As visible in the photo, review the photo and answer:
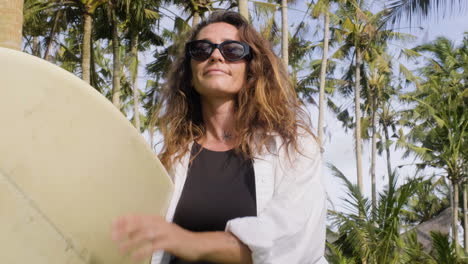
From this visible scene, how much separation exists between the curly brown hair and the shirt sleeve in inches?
3.4

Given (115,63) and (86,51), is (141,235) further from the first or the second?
(115,63)

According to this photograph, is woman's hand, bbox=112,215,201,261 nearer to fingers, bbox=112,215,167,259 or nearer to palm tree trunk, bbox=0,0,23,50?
fingers, bbox=112,215,167,259

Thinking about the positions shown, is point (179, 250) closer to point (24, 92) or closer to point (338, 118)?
point (24, 92)

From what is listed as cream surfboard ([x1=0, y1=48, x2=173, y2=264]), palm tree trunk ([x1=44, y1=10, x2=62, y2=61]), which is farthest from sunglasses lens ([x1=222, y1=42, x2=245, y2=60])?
palm tree trunk ([x1=44, y1=10, x2=62, y2=61])

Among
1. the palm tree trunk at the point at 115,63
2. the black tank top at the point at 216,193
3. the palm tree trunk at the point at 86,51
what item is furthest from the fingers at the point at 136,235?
the palm tree trunk at the point at 115,63

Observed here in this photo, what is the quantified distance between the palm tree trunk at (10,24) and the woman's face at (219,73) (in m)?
1.93

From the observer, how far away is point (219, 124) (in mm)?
1616

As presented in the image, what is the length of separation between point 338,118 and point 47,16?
82.6 feet

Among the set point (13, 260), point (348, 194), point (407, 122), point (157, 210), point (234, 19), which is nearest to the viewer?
point (13, 260)

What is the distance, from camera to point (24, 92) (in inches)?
40.5

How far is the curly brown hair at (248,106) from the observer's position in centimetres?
147

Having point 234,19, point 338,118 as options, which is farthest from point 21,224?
point 338,118

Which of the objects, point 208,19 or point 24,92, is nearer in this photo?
point 24,92

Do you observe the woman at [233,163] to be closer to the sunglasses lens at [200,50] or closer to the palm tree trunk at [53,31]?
the sunglasses lens at [200,50]
